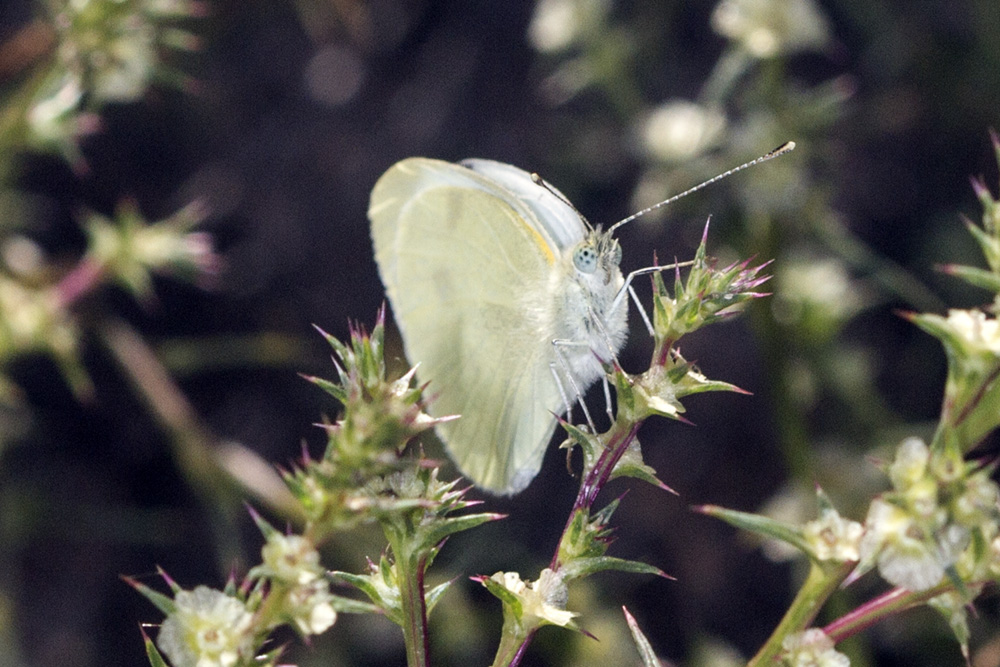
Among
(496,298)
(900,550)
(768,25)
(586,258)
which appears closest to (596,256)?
(586,258)

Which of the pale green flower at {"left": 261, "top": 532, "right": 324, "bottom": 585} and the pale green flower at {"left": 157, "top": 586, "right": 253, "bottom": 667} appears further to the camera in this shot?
the pale green flower at {"left": 157, "top": 586, "right": 253, "bottom": 667}

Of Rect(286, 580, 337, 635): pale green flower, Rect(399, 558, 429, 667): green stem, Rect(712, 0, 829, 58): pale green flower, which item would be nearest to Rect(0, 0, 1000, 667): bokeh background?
Rect(712, 0, 829, 58): pale green flower

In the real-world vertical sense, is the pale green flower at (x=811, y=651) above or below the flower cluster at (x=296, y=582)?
below

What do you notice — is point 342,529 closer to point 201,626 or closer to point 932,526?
point 201,626

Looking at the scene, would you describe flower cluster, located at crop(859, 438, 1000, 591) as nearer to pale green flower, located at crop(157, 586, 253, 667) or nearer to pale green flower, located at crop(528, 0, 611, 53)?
pale green flower, located at crop(157, 586, 253, 667)

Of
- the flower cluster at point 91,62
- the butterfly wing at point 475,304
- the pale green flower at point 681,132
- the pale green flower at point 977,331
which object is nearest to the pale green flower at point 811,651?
the pale green flower at point 977,331

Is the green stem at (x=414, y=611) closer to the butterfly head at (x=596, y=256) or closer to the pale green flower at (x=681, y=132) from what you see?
the butterfly head at (x=596, y=256)
